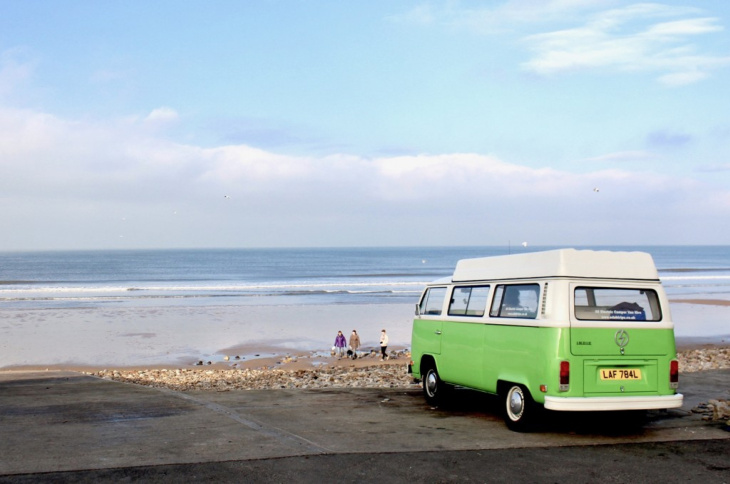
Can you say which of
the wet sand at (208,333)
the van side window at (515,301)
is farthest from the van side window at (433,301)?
the wet sand at (208,333)

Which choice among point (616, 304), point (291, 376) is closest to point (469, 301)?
point (616, 304)

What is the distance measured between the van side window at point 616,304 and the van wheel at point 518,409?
4.19 feet

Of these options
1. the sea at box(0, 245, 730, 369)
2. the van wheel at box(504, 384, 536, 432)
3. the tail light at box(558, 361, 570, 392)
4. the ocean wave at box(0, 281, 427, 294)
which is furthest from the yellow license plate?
the ocean wave at box(0, 281, 427, 294)

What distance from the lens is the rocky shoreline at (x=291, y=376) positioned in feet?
55.7

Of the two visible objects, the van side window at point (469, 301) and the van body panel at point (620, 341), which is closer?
the van body panel at point (620, 341)

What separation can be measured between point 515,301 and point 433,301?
2.54m

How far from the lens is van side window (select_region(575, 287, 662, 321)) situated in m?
9.25

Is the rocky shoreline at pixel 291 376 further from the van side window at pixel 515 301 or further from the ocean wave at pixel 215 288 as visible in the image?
the ocean wave at pixel 215 288

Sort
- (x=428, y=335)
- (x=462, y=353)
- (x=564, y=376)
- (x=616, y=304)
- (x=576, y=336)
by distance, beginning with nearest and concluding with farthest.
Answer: (x=564, y=376)
(x=576, y=336)
(x=616, y=304)
(x=462, y=353)
(x=428, y=335)

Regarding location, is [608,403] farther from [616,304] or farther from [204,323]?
[204,323]

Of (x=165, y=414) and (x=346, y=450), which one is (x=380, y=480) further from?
(x=165, y=414)

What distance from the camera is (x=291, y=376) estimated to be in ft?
62.8

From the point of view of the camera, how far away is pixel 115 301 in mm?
55312

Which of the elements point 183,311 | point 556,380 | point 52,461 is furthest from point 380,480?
point 183,311
